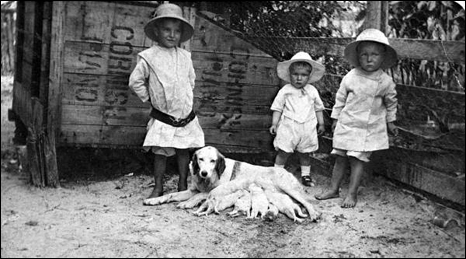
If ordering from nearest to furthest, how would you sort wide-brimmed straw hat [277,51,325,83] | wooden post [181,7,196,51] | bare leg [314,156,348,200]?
bare leg [314,156,348,200]
wide-brimmed straw hat [277,51,325,83]
wooden post [181,7,196,51]

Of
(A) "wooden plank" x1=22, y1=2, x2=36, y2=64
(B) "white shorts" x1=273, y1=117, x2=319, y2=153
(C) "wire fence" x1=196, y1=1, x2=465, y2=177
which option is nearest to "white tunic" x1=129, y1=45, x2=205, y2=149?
(B) "white shorts" x1=273, y1=117, x2=319, y2=153

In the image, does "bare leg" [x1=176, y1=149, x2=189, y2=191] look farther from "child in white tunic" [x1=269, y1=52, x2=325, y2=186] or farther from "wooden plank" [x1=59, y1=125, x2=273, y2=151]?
"child in white tunic" [x1=269, y1=52, x2=325, y2=186]

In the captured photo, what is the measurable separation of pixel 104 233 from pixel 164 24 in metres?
2.16

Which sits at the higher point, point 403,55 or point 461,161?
point 403,55

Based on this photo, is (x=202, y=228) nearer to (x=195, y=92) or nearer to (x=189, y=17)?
(x=195, y=92)

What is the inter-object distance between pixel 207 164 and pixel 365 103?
5.07ft

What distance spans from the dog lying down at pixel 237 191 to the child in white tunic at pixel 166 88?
1.05 ft

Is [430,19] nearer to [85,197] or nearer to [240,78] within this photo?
[240,78]

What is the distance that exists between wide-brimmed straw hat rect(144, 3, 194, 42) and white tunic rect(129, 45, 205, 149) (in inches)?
9.8

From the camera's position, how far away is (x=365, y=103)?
4887 millimetres

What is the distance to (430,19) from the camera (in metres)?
6.63

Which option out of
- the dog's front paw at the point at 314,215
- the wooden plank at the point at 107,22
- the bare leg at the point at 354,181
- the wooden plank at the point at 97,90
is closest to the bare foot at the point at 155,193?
the wooden plank at the point at 97,90

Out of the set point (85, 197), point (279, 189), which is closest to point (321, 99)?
point (279, 189)

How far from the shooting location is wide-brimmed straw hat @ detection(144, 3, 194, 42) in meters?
5.09
